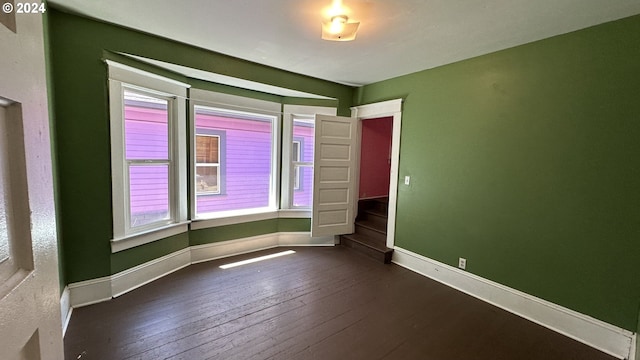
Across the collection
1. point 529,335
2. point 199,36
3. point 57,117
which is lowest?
point 529,335

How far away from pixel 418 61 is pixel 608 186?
2005 millimetres

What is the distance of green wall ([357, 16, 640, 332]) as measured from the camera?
205 centimetres

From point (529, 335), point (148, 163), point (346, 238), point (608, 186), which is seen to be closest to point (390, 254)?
point (346, 238)

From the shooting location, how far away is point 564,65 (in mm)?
2281

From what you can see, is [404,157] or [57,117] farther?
[404,157]

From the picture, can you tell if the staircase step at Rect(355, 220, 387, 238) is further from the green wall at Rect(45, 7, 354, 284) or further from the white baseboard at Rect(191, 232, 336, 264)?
the green wall at Rect(45, 7, 354, 284)

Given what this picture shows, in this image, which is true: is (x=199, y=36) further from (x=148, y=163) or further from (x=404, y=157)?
(x=404, y=157)

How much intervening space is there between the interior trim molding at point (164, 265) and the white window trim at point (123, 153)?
28cm

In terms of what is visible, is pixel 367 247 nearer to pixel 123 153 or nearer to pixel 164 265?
pixel 164 265

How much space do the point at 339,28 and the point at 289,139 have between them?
83.7 inches

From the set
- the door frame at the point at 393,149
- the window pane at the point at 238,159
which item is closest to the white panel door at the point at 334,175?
the door frame at the point at 393,149

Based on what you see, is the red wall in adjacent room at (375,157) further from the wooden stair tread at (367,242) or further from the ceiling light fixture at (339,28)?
the ceiling light fixture at (339,28)

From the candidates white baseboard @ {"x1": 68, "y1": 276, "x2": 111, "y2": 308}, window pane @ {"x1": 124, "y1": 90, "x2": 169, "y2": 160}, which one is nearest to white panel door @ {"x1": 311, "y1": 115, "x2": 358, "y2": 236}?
window pane @ {"x1": 124, "y1": 90, "x2": 169, "y2": 160}

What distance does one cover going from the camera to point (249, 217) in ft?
12.7
